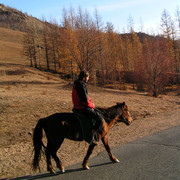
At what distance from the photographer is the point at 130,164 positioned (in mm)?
4703

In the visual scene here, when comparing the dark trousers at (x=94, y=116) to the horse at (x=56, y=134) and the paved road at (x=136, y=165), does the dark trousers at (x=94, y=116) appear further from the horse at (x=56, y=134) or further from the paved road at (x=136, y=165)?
the paved road at (x=136, y=165)

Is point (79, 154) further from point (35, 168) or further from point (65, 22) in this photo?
point (65, 22)

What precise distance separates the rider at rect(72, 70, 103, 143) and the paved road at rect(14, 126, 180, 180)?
0.82m

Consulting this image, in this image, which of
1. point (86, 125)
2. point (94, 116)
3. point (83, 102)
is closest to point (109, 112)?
point (94, 116)

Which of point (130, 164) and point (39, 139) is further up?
point (39, 139)

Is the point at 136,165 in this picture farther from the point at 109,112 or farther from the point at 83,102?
the point at 83,102

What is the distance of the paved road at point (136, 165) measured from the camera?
413 cm

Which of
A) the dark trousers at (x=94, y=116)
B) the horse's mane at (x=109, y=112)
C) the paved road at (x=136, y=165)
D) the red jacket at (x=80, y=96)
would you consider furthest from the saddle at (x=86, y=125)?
the paved road at (x=136, y=165)

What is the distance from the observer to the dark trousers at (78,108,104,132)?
449 cm

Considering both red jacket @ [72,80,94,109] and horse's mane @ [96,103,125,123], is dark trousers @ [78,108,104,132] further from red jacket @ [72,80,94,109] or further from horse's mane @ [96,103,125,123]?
horse's mane @ [96,103,125,123]

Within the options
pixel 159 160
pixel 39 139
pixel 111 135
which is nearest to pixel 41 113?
pixel 111 135

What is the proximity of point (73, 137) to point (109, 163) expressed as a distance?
1.27m

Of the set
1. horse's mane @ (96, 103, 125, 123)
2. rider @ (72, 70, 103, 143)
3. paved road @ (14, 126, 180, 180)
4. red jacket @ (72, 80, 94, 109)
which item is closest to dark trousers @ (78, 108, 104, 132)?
rider @ (72, 70, 103, 143)

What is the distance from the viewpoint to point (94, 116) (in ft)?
15.0
